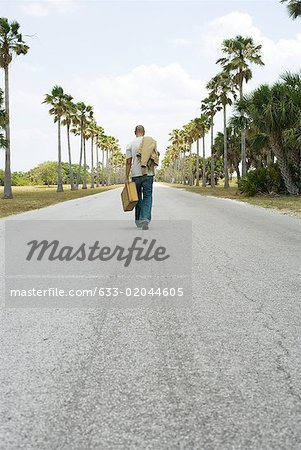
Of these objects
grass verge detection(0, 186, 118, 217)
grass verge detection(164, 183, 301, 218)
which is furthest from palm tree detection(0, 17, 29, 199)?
grass verge detection(164, 183, 301, 218)

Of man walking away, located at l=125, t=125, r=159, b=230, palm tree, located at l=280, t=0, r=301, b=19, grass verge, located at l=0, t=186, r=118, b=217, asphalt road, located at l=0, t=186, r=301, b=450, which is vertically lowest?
grass verge, located at l=0, t=186, r=118, b=217

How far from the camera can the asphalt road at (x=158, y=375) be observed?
240cm

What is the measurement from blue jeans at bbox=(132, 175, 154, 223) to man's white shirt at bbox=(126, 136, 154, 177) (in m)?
0.12

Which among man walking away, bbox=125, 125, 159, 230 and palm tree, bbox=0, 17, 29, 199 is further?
palm tree, bbox=0, 17, 29, 199

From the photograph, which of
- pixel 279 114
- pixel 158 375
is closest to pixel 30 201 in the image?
pixel 279 114

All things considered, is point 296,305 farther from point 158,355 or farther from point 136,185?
point 136,185

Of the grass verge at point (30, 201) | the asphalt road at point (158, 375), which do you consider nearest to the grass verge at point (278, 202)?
the grass verge at point (30, 201)

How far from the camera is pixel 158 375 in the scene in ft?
10.2

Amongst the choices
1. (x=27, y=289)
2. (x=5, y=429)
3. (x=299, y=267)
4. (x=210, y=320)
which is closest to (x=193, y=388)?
(x=5, y=429)

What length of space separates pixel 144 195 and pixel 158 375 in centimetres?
747

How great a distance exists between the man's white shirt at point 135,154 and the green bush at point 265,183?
21.6 metres

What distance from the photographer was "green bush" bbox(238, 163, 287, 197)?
31.0 meters

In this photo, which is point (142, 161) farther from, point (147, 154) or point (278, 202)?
point (278, 202)

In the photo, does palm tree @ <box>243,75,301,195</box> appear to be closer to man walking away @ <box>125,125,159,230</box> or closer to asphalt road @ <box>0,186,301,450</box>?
man walking away @ <box>125,125,159,230</box>
